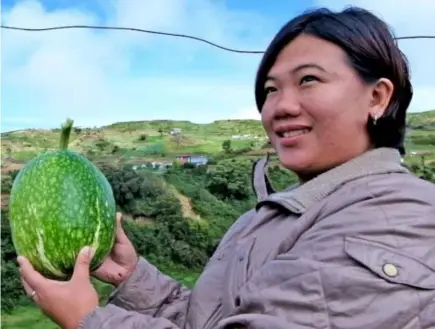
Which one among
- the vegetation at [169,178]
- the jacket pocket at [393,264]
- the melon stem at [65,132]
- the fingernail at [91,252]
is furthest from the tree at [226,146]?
the jacket pocket at [393,264]

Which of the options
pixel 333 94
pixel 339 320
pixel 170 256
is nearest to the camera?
pixel 339 320

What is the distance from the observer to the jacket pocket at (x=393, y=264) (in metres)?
0.89

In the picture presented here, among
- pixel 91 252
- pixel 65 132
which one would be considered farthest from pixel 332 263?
pixel 65 132

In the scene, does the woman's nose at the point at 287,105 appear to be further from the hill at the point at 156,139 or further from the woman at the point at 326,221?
the hill at the point at 156,139

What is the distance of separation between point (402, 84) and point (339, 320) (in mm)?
420

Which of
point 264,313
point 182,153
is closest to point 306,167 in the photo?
point 264,313

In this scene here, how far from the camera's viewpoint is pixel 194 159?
2.93 meters

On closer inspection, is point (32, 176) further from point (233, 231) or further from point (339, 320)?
point (339, 320)

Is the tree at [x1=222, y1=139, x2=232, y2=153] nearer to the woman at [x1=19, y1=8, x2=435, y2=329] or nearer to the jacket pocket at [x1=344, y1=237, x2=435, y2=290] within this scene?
the woman at [x1=19, y1=8, x2=435, y2=329]

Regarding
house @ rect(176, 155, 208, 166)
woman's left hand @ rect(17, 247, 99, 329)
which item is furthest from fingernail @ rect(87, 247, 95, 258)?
house @ rect(176, 155, 208, 166)

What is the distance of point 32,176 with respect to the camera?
1.29m

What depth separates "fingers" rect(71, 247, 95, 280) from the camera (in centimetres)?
114

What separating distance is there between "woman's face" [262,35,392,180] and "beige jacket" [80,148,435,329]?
3 centimetres

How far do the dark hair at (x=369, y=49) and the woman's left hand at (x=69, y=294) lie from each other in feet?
1.46
